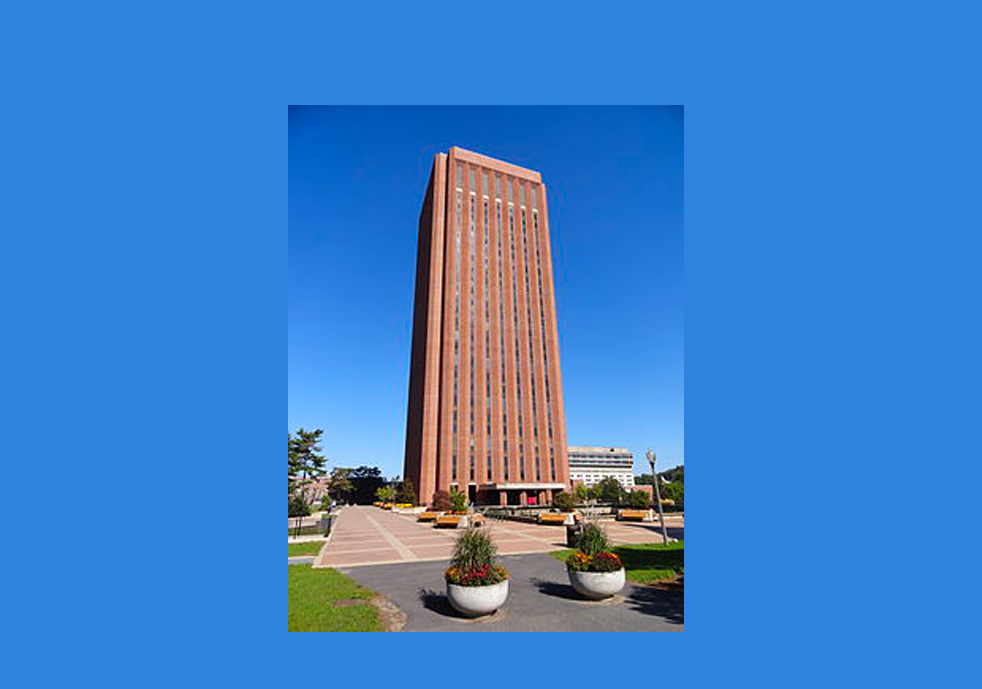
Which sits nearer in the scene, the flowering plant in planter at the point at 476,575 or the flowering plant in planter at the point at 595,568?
the flowering plant in planter at the point at 476,575

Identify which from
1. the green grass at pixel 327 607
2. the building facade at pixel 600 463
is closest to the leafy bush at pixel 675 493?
the green grass at pixel 327 607

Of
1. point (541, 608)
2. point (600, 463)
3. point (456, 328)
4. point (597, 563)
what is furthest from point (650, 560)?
point (600, 463)

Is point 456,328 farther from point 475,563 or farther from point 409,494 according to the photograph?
point 475,563

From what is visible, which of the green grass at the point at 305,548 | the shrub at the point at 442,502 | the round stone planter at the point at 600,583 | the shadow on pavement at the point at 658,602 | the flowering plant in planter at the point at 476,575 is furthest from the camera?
the shrub at the point at 442,502

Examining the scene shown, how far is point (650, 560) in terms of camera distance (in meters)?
15.0

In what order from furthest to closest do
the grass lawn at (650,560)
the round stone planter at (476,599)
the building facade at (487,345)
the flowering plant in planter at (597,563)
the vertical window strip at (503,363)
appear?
the vertical window strip at (503,363), the building facade at (487,345), the grass lawn at (650,560), the flowering plant in planter at (597,563), the round stone planter at (476,599)

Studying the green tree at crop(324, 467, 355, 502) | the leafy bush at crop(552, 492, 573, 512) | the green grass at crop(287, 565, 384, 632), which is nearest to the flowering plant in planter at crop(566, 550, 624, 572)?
the green grass at crop(287, 565, 384, 632)

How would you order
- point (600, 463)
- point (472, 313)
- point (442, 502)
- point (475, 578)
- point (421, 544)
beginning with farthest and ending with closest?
point (600, 463) → point (472, 313) → point (442, 502) → point (421, 544) → point (475, 578)

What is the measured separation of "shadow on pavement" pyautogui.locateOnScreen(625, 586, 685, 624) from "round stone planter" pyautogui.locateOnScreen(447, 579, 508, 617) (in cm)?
308

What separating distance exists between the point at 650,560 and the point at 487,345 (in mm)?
53654

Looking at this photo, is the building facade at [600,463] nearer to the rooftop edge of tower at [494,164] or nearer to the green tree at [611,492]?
the green tree at [611,492]

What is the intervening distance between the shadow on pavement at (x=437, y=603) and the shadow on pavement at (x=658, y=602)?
12.5ft

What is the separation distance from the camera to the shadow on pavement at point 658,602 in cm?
920

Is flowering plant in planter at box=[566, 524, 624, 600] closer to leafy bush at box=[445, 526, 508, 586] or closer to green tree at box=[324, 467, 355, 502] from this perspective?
leafy bush at box=[445, 526, 508, 586]
